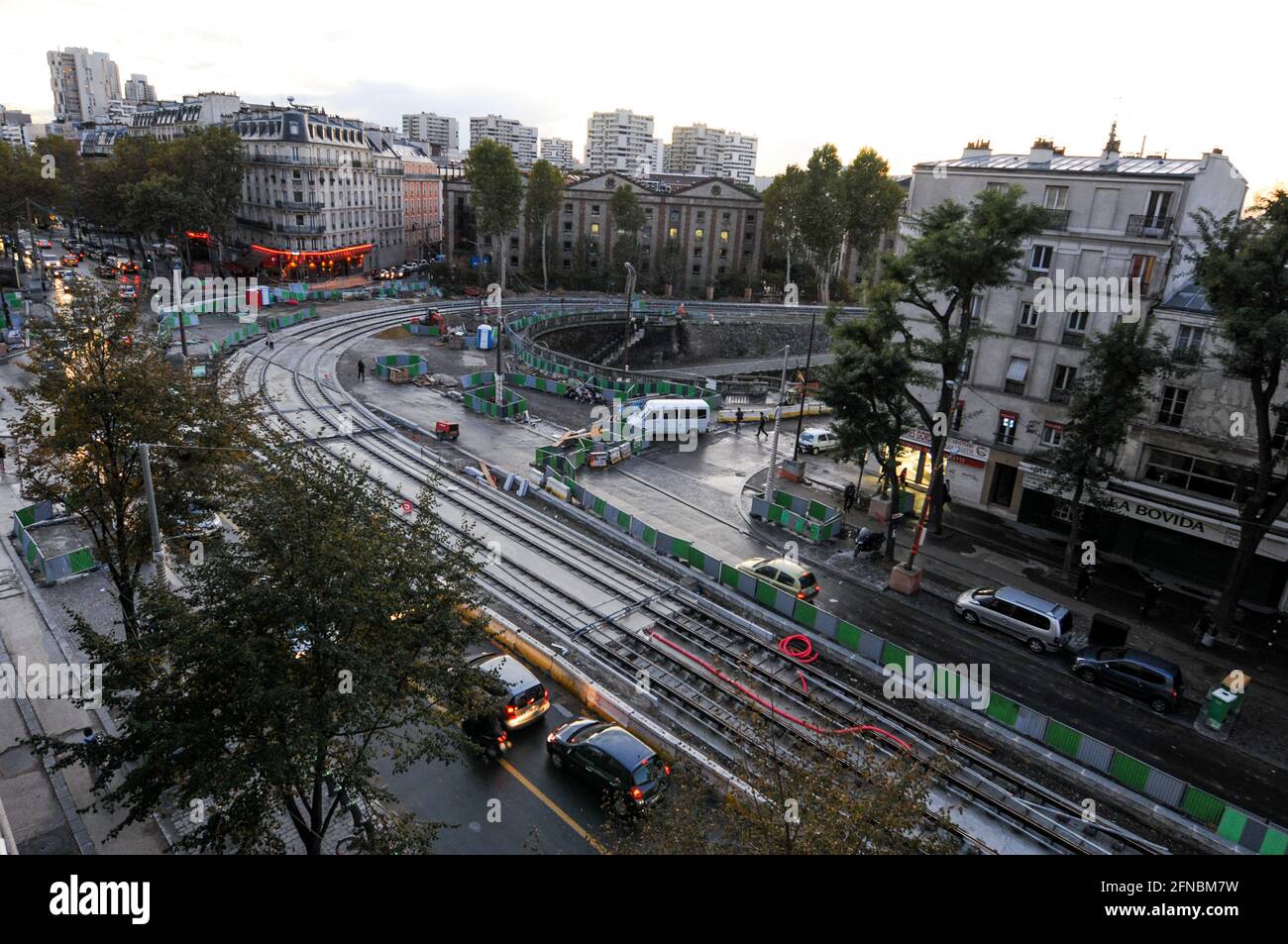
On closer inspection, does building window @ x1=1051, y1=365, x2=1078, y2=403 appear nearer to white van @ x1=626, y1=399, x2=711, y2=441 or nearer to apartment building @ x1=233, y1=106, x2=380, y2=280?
white van @ x1=626, y1=399, x2=711, y2=441

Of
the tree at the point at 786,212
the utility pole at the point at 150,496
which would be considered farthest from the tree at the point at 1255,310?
the tree at the point at 786,212

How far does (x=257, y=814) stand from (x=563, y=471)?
26170 mm

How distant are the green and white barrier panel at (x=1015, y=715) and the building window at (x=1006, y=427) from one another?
15.5 meters

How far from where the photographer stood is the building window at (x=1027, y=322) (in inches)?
1316

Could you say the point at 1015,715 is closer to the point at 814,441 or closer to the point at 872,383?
the point at 872,383

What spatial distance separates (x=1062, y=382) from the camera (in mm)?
32969

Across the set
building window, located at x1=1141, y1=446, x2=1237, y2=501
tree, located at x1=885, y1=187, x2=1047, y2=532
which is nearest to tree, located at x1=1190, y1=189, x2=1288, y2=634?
building window, located at x1=1141, y1=446, x2=1237, y2=501

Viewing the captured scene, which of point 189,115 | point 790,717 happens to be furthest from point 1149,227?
point 189,115

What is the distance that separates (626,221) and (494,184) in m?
17.0

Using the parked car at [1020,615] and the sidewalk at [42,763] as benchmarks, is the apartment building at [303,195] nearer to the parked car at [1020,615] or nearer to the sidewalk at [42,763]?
the sidewalk at [42,763]

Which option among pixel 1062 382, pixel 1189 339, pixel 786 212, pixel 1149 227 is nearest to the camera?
pixel 1189 339

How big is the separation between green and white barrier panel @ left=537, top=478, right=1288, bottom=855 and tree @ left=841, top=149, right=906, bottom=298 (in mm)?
68483

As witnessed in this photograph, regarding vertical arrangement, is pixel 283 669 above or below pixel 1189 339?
below
